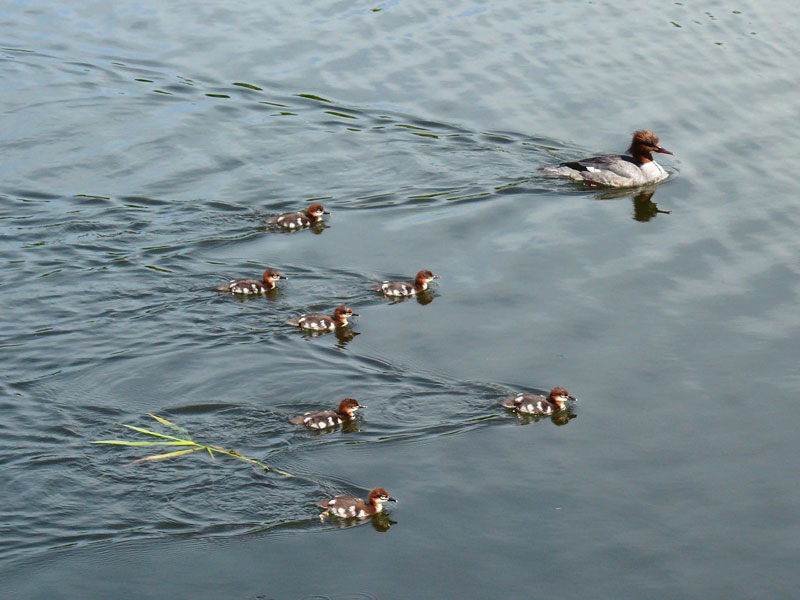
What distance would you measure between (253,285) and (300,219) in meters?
1.49

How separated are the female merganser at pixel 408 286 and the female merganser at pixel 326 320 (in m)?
0.59

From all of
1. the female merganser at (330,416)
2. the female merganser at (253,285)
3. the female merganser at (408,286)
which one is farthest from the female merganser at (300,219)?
the female merganser at (330,416)

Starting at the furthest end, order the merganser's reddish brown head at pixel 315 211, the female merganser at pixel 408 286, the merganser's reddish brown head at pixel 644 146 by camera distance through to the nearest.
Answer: the merganser's reddish brown head at pixel 644 146
the merganser's reddish brown head at pixel 315 211
the female merganser at pixel 408 286

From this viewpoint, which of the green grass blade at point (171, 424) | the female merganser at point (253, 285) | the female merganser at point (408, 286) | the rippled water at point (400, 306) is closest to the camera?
the rippled water at point (400, 306)

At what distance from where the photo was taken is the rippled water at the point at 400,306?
7.16 metres

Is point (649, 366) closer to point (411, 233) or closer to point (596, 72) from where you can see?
point (411, 233)

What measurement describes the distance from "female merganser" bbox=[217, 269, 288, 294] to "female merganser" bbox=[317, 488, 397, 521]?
302 centimetres

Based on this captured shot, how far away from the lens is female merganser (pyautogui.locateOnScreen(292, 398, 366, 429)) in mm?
8188

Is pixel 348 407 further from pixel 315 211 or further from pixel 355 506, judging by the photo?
pixel 315 211

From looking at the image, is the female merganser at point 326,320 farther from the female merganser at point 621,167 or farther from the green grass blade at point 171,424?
the female merganser at point 621,167

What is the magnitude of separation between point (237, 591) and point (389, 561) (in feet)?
2.95

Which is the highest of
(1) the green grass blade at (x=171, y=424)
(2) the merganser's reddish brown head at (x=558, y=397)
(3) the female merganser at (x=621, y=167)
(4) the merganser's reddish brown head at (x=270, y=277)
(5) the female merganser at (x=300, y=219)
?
(3) the female merganser at (x=621, y=167)

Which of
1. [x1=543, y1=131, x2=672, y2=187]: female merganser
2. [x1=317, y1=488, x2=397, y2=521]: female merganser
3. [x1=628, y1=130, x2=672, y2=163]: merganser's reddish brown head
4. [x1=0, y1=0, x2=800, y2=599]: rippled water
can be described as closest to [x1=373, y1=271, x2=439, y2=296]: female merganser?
[x1=0, y1=0, x2=800, y2=599]: rippled water

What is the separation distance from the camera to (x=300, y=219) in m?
11.4
